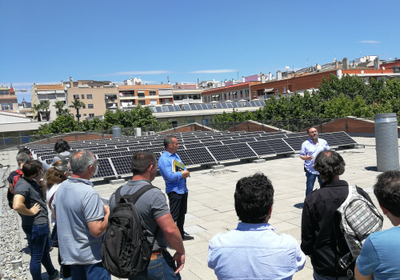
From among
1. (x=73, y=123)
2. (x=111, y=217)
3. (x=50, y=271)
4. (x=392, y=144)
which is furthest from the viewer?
(x=73, y=123)

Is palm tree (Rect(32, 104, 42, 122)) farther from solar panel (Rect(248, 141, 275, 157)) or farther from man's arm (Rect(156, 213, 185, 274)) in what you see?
man's arm (Rect(156, 213, 185, 274))

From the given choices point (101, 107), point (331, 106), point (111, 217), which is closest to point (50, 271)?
point (111, 217)

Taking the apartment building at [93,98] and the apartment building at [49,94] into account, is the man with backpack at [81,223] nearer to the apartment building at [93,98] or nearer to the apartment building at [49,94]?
the apartment building at [93,98]

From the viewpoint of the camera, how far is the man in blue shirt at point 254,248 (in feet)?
6.82

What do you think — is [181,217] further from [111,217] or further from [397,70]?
[397,70]

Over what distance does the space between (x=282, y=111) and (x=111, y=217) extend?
Answer: 111ft

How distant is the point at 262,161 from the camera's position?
15.1 meters

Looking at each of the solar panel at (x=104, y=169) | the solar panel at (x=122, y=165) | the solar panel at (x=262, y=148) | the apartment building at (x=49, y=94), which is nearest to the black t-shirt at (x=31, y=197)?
the solar panel at (x=104, y=169)

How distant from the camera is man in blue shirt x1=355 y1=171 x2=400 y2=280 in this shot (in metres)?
1.93

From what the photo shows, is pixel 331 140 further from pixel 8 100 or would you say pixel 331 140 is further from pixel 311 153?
pixel 8 100

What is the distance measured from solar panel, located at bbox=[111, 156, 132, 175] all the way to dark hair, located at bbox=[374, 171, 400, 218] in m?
10.9

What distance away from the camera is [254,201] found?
7.28 ft

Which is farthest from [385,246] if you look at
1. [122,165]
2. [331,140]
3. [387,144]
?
[331,140]

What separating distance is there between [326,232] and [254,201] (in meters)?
1.08
